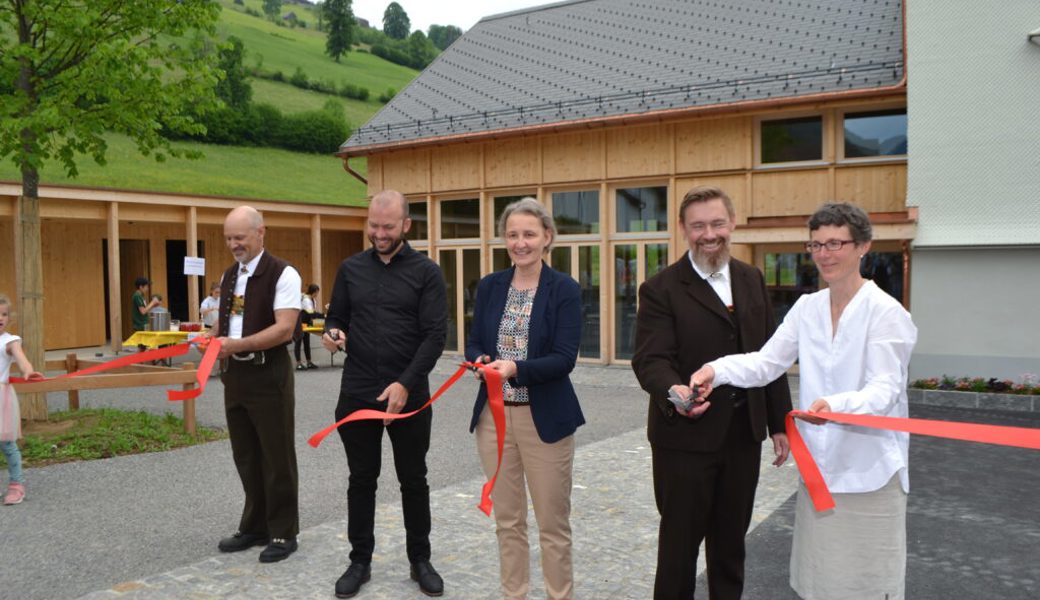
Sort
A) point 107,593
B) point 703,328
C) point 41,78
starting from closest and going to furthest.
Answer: point 703,328, point 107,593, point 41,78

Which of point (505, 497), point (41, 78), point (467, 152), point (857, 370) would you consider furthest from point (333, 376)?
point (857, 370)

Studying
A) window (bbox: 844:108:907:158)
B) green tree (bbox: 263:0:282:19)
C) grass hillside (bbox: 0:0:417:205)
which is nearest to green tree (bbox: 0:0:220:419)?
grass hillside (bbox: 0:0:417:205)

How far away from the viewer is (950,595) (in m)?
4.34

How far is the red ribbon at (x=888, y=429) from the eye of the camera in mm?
2725

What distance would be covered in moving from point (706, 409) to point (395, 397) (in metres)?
1.72

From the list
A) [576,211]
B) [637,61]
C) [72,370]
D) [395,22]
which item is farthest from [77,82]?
[395,22]

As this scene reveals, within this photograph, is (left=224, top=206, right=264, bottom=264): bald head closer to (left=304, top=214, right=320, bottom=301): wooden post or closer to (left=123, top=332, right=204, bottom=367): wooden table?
(left=123, top=332, right=204, bottom=367): wooden table

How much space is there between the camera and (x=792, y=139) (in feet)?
45.9

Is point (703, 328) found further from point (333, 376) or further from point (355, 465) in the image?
point (333, 376)

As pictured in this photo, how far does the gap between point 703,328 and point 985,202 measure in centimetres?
1032

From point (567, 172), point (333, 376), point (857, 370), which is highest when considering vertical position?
point (567, 172)

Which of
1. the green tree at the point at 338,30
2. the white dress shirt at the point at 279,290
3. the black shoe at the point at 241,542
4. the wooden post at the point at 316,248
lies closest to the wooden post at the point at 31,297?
the black shoe at the point at 241,542

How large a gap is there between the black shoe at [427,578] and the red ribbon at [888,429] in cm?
209

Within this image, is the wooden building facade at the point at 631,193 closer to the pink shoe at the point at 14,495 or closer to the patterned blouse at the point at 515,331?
the patterned blouse at the point at 515,331
